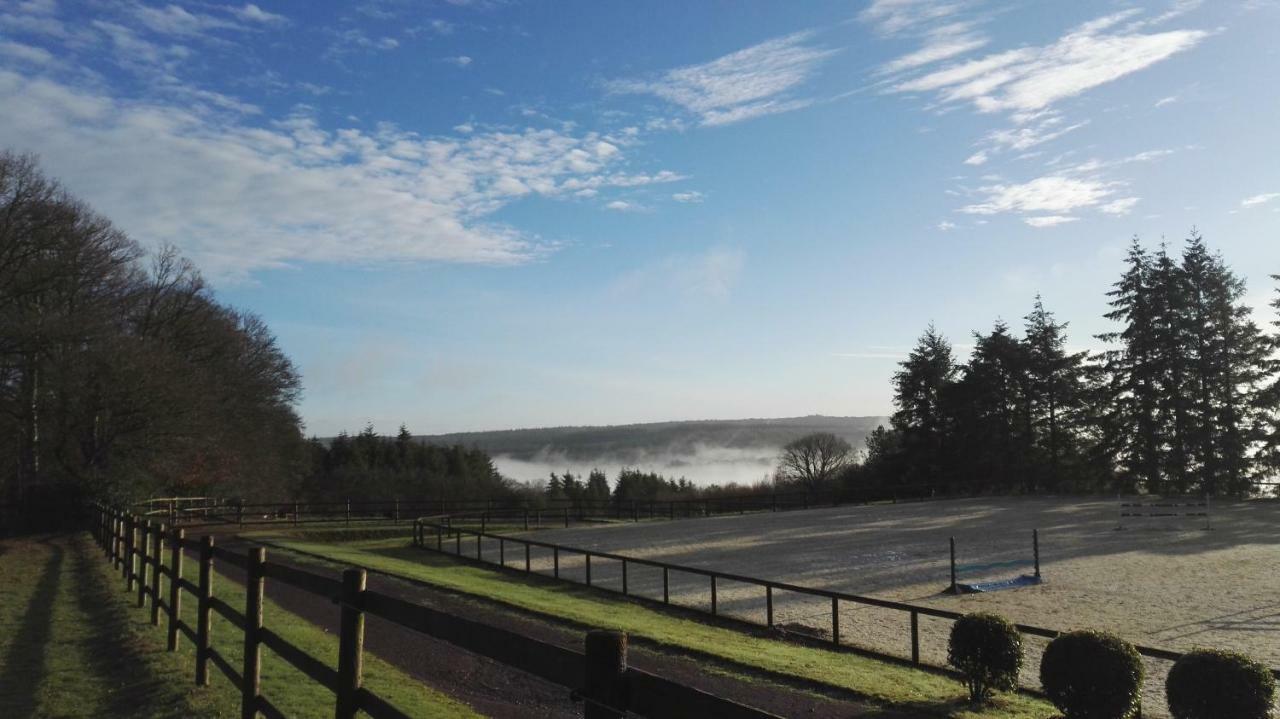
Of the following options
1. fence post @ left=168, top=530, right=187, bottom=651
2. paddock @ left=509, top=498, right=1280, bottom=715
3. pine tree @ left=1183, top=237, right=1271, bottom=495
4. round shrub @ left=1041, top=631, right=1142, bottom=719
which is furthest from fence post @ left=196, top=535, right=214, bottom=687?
pine tree @ left=1183, top=237, right=1271, bottom=495

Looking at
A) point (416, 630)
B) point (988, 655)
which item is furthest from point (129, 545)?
point (988, 655)

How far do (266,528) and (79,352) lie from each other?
9255 millimetres

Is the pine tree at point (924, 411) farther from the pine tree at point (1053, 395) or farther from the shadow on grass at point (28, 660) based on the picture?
the shadow on grass at point (28, 660)

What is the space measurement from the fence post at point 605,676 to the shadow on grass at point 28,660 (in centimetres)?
610

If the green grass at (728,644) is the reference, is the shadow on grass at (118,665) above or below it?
above

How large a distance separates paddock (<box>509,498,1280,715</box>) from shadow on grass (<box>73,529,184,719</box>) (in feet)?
30.3

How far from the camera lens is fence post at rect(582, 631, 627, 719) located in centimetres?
276

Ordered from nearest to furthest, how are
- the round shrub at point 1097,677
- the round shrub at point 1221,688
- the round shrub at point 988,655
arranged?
the round shrub at point 1221,688 < the round shrub at point 1097,677 < the round shrub at point 988,655

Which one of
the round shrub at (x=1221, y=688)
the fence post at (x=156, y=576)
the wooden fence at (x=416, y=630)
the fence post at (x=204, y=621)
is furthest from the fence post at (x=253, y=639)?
the round shrub at (x=1221, y=688)

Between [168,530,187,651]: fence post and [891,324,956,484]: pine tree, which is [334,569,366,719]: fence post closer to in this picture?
[168,530,187,651]: fence post

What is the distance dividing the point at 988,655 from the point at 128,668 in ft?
27.9

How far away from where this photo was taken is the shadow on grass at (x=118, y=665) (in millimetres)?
6805

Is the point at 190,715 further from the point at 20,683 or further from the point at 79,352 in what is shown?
the point at 79,352

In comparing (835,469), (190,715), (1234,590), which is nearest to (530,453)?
(835,469)
